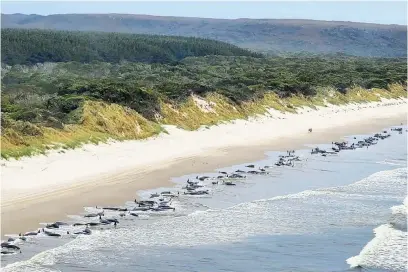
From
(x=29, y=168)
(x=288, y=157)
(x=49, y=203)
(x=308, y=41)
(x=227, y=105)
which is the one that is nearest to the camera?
(x=49, y=203)

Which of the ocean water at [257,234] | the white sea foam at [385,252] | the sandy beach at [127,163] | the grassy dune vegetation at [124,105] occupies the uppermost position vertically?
the grassy dune vegetation at [124,105]

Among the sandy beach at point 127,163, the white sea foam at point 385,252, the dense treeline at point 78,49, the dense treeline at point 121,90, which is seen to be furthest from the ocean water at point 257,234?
the dense treeline at point 78,49

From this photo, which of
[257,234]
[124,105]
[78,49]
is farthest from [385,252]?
[78,49]

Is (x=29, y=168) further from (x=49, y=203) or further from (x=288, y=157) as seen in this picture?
(x=288, y=157)

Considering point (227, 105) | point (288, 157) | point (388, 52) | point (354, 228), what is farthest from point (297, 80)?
point (388, 52)

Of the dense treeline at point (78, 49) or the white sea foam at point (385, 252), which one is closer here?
the white sea foam at point (385, 252)

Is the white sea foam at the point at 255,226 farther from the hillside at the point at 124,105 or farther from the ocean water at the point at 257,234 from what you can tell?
the hillside at the point at 124,105

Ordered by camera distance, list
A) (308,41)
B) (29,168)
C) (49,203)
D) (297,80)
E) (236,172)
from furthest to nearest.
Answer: (308,41), (297,80), (236,172), (29,168), (49,203)
